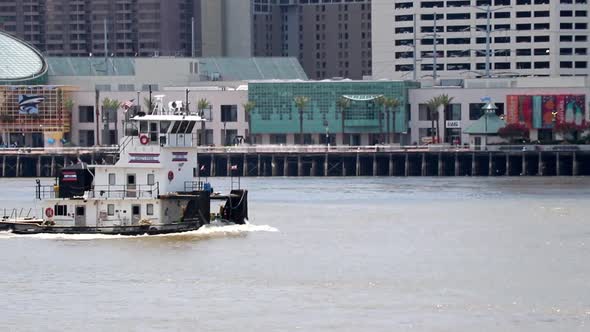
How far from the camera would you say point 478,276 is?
89.9m

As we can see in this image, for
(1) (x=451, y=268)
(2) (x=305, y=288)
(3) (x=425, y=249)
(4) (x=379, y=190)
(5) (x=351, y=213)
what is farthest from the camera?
(4) (x=379, y=190)

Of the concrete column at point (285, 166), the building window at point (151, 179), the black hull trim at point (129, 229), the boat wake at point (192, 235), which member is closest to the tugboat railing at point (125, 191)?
the building window at point (151, 179)

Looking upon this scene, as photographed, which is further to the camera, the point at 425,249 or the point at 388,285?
the point at 425,249

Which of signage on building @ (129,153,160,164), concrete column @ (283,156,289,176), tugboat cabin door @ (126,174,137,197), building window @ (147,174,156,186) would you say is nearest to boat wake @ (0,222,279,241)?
tugboat cabin door @ (126,174,137,197)

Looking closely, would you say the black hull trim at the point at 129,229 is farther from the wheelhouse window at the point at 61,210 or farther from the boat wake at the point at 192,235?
the wheelhouse window at the point at 61,210

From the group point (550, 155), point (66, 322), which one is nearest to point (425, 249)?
point (66, 322)

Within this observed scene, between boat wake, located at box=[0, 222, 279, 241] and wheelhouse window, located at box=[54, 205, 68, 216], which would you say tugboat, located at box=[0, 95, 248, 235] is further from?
boat wake, located at box=[0, 222, 279, 241]

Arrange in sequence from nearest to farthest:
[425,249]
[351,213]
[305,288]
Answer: [305,288]
[425,249]
[351,213]

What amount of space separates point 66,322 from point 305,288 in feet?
41.4

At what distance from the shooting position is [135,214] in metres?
106

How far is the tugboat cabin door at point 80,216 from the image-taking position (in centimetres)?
10644

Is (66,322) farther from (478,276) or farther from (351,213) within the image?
(351,213)

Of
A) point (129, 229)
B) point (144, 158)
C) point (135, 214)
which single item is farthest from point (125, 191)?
point (129, 229)

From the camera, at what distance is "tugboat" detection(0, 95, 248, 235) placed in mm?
105750
